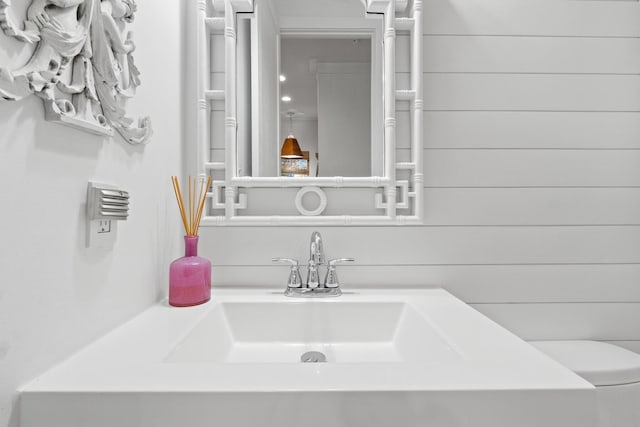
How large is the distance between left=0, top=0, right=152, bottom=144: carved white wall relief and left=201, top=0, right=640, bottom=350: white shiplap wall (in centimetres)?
78

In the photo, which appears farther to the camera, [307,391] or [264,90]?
[264,90]

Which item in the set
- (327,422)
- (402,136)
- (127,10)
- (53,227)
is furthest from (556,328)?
(127,10)

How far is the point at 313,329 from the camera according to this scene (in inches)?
34.0

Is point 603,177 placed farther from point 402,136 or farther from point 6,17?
point 6,17

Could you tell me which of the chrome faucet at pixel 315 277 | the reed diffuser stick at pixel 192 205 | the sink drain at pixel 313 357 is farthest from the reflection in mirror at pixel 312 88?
the sink drain at pixel 313 357

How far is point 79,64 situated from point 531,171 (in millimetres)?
1187

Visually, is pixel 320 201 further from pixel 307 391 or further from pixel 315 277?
pixel 307 391

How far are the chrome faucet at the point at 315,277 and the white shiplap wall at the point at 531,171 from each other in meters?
0.36

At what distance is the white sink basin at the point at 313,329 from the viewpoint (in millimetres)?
797

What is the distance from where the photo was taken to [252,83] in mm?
1062

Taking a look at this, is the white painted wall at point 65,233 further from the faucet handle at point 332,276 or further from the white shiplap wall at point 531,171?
the white shiplap wall at point 531,171

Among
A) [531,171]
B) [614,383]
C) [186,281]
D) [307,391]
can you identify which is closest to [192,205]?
[186,281]

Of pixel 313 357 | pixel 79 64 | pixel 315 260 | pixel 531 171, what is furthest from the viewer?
pixel 531 171

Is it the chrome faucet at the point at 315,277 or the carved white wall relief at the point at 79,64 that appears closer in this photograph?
the carved white wall relief at the point at 79,64
